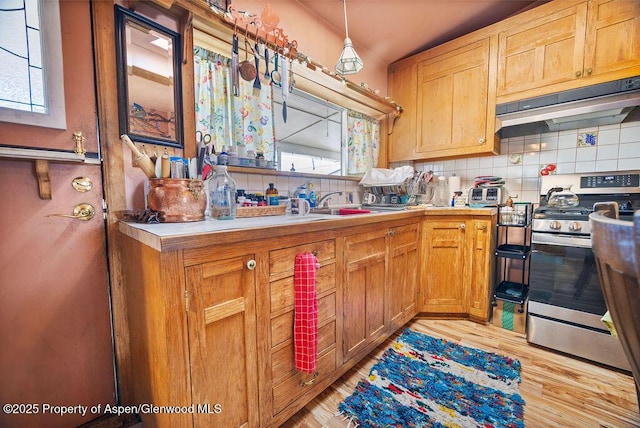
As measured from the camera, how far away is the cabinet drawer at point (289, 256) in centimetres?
102

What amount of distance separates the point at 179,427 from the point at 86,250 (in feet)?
2.63

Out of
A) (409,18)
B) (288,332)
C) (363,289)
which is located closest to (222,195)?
(288,332)

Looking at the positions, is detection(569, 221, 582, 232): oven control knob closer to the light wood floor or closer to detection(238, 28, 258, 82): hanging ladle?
the light wood floor

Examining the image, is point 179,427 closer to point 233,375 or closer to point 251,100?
point 233,375

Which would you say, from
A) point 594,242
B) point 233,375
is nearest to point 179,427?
point 233,375

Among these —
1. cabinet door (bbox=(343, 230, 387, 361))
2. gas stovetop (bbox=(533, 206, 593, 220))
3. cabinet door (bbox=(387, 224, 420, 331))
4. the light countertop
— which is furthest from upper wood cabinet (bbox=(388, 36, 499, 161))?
the light countertop

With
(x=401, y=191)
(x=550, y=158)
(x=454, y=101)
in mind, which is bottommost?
(x=401, y=191)

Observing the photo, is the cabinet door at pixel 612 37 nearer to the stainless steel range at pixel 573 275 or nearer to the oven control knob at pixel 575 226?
the stainless steel range at pixel 573 275

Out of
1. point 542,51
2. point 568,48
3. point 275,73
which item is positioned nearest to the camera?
point 275,73

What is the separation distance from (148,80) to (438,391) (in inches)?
85.3

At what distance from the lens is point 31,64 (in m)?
0.95

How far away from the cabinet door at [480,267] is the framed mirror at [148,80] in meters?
2.20

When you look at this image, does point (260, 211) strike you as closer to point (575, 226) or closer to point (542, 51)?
point (575, 226)

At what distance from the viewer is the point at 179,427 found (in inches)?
31.2
